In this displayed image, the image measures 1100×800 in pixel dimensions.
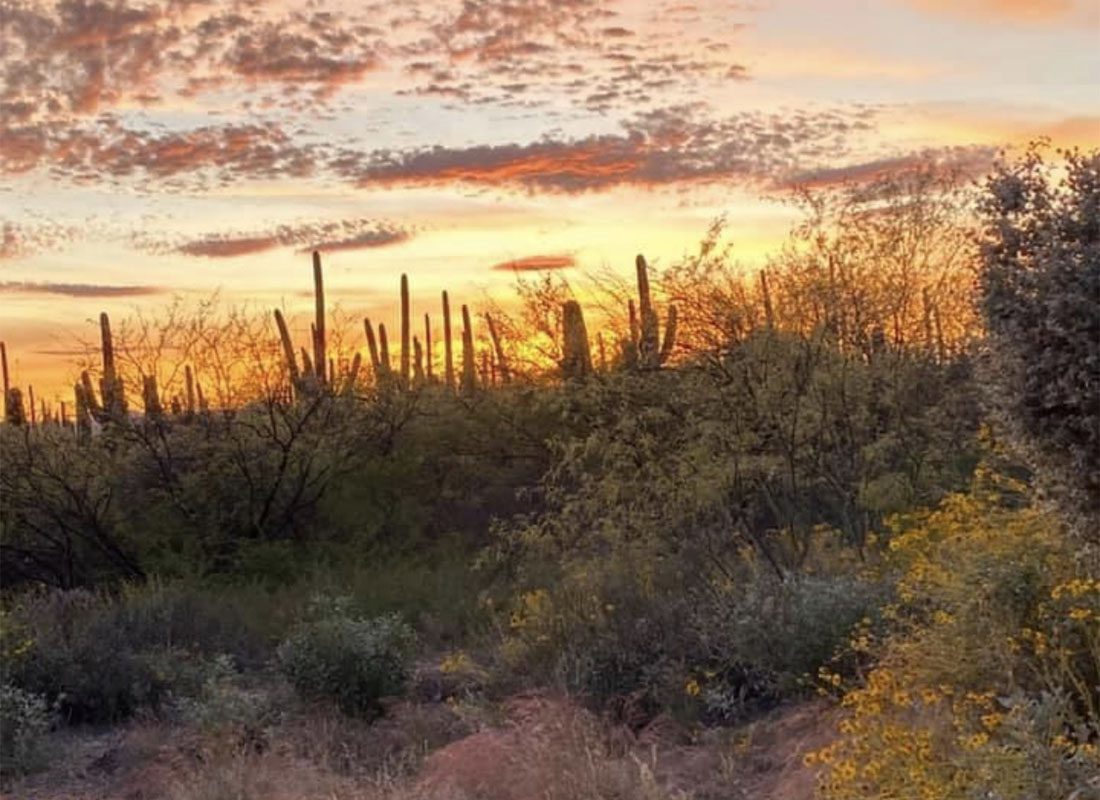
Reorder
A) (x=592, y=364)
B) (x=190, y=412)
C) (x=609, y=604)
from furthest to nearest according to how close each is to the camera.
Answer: (x=190, y=412), (x=592, y=364), (x=609, y=604)

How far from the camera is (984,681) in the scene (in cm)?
847

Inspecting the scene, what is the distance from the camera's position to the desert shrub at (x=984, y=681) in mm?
6586

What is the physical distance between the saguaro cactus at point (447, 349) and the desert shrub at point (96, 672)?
13.9m

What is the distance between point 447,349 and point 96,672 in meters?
23.4

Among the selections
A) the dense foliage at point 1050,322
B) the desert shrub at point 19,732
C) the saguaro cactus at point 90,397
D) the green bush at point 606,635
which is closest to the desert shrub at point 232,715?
the desert shrub at point 19,732

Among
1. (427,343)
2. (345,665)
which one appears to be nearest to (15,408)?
(427,343)

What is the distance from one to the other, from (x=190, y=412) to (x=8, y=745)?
1435 cm

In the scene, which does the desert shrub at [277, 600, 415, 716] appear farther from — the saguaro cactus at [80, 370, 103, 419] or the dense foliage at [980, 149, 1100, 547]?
the saguaro cactus at [80, 370, 103, 419]

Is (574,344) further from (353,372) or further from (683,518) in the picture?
(353,372)

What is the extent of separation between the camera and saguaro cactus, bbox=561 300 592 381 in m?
21.0

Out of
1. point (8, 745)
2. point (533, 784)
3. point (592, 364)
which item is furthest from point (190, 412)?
point (533, 784)

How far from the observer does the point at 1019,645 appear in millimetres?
8430

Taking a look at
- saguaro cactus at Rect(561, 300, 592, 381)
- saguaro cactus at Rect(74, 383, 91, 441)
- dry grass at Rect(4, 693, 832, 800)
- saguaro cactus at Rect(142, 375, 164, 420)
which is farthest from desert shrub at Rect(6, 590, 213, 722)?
saguaro cactus at Rect(74, 383, 91, 441)

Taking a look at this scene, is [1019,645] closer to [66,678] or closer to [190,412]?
[66,678]
